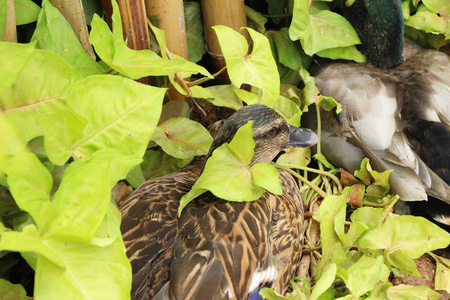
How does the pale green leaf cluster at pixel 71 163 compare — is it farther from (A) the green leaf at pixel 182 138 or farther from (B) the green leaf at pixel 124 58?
(A) the green leaf at pixel 182 138

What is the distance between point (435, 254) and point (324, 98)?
25.6 inches

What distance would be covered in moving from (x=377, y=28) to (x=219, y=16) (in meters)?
0.69

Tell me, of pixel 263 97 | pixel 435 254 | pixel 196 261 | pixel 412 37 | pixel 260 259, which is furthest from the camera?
pixel 412 37

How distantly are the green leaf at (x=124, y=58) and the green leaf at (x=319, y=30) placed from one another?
2.43 feet

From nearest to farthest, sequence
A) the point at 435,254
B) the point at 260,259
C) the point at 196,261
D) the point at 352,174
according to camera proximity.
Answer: the point at 196,261 → the point at 260,259 → the point at 435,254 → the point at 352,174

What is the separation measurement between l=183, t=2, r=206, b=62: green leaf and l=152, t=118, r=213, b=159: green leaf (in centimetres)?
38

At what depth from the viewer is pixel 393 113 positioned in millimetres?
2049

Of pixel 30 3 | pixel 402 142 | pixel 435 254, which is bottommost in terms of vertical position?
pixel 435 254

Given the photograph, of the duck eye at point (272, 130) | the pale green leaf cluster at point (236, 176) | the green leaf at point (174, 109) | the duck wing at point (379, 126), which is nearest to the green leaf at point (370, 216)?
the duck wing at point (379, 126)

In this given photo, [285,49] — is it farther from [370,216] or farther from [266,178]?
[266,178]

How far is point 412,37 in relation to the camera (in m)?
2.52

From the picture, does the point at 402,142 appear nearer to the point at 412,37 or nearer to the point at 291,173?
the point at 291,173

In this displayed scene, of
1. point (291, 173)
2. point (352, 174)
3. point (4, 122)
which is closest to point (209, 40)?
point (291, 173)

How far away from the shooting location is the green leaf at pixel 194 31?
79.9 inches
